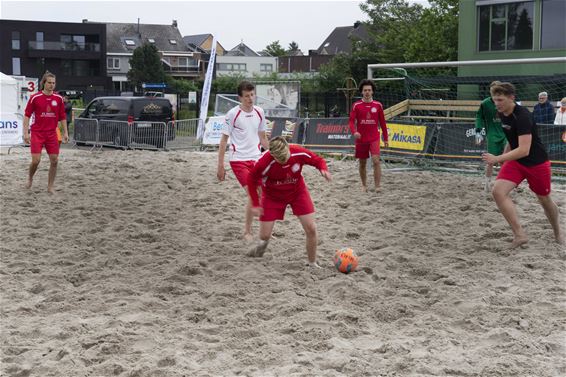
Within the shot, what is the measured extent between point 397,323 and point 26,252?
171 inches

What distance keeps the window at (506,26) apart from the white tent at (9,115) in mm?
18577

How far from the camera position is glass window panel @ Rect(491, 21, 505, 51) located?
94.6 ft

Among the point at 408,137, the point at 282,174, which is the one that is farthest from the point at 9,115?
the point at 282,174

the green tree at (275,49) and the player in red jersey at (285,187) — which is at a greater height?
the green tree at (275,49)

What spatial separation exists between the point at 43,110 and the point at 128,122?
31.1ft

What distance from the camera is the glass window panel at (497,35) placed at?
94.6 feet

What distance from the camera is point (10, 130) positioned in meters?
21.3

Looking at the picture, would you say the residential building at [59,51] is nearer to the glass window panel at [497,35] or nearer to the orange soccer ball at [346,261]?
the glass window panel at [497,35]

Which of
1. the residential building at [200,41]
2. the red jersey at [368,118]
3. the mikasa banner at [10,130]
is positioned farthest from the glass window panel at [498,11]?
the residential building at [200,41]

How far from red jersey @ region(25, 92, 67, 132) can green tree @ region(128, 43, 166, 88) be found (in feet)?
211

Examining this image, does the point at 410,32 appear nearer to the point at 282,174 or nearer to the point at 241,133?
the point at 241,133

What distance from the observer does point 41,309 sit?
5836mm

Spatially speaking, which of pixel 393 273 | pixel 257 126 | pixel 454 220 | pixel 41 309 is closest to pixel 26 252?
pixel 41 309

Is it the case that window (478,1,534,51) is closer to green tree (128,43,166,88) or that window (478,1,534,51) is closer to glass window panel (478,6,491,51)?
glass window panel (478,6,491,51)
